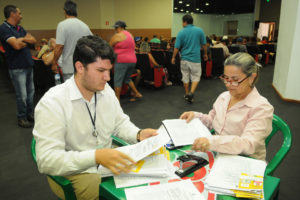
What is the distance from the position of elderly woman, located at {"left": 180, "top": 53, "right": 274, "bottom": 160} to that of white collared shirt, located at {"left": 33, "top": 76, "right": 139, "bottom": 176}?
52 centimetres

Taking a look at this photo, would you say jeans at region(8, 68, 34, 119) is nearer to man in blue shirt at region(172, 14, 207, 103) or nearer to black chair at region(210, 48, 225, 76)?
man in blue shirt at region(172, 14, 207, 103)

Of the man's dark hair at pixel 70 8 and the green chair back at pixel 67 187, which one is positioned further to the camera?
the man's dark hair at pixel 70 8

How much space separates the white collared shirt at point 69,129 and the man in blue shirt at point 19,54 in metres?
2.14

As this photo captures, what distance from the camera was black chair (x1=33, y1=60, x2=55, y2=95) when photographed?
4855 millimetres

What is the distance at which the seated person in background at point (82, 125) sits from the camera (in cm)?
106

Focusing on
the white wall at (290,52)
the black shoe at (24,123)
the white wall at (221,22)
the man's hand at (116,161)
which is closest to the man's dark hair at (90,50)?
the man's hand at (116,161)

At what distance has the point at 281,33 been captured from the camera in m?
4.99

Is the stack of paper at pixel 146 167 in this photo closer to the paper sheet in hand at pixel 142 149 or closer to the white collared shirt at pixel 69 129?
the paper sheet in hand at pixel 142 149

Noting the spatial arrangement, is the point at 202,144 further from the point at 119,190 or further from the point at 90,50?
the point at 90,50

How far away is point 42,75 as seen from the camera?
5.00 meters

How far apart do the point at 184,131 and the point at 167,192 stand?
0.52 meters

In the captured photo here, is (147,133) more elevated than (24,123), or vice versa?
(147,133)

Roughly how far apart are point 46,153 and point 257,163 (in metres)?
0.99

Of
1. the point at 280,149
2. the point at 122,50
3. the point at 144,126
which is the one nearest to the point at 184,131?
the point at 280,149
